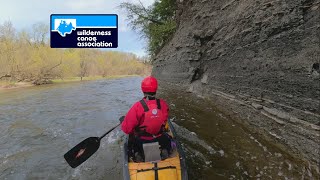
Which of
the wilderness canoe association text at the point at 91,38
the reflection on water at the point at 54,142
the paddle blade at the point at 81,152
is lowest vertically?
the reflection on water at the point at 54,142

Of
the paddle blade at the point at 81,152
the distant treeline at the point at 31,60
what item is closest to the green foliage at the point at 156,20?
the distant treeline at the point at 31,60

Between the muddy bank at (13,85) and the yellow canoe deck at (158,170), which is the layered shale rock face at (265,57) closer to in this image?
the yellow canoe deck at (158,170)

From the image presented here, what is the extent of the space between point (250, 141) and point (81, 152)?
151 inches

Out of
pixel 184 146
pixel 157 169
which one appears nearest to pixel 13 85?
pixel 184 146

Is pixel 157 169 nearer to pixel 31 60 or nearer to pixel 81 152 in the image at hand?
pixel 81 152

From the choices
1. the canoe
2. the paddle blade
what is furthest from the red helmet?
the paddle blade

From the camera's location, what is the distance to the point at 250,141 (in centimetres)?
661

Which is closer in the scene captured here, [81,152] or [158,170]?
[158,170]

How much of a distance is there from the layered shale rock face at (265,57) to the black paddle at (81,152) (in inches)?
154

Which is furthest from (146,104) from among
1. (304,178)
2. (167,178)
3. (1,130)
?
(1,130)

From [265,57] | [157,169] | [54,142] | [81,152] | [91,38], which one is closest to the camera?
[157,169]

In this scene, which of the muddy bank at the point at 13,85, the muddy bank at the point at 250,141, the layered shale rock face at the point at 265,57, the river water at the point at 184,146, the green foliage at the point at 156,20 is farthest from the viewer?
the muddy bank at the point at 13,85

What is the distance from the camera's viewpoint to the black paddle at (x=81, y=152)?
514cm

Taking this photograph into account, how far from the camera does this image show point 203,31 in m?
13.4
